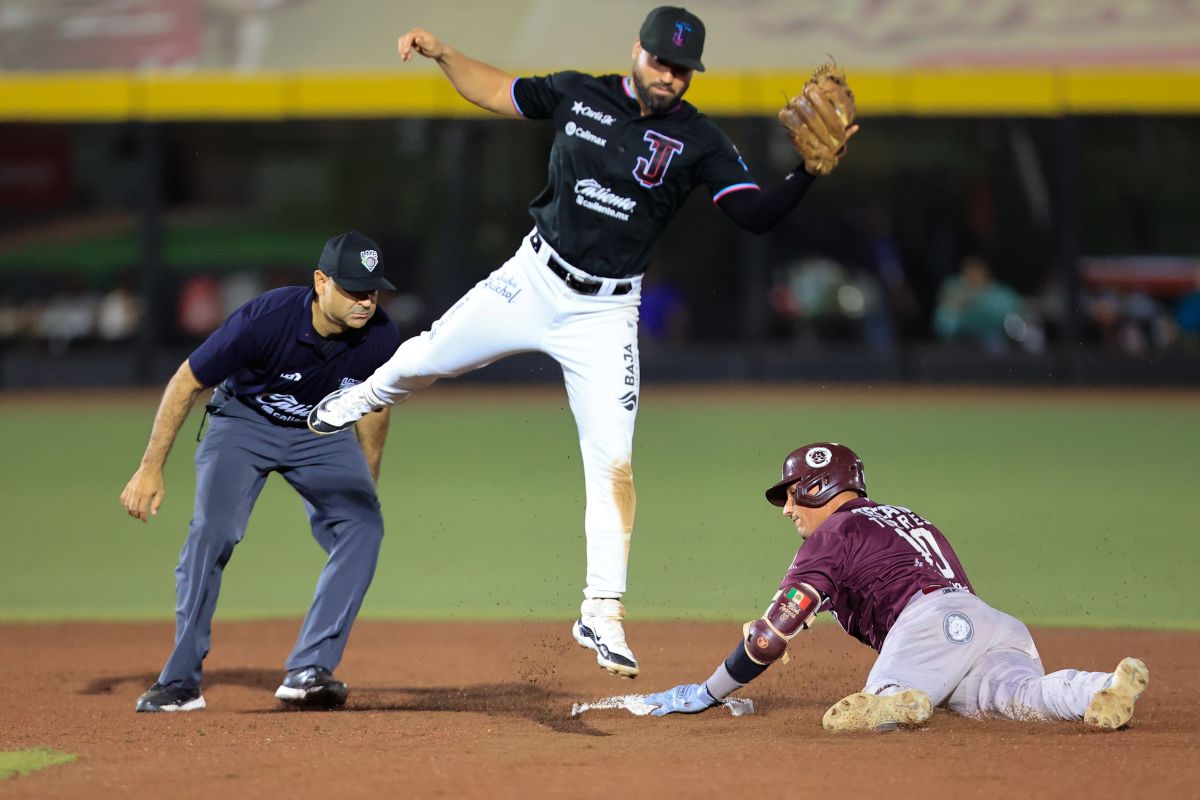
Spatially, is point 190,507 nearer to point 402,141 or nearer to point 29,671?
point 29,671

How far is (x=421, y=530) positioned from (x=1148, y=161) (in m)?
14.8

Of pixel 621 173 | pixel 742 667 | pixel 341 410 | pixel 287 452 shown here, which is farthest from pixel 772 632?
pixel 287 452

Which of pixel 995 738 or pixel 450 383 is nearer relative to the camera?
pixel 995 738

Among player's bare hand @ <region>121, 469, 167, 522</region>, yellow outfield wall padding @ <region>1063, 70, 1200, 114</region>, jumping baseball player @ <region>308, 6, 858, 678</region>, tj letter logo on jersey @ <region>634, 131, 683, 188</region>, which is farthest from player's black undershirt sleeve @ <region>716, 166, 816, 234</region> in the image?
yellow outfield wall padding @ <region>1063, 70, 1200, 114</region>

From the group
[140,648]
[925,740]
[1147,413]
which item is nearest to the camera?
[925,740]

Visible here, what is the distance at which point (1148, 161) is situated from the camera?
22250 millimetres

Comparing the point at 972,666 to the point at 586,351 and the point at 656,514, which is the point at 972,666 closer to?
the point at 586,351

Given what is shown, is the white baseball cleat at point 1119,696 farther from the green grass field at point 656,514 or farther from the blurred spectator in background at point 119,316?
the blurred spectator in background at point 119,316

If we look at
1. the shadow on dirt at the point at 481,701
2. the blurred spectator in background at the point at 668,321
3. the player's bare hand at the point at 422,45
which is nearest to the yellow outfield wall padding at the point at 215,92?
the blurred spectator in background at the point at 668,321

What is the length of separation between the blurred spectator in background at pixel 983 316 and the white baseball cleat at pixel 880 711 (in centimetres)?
1643

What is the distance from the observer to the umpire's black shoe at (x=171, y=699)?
255 inches

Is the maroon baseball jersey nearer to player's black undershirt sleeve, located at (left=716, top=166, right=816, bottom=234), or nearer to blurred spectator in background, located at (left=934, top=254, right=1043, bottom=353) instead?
player's black undershirt sleeve, located at (left=716, top=166, right=816, bottom=234)

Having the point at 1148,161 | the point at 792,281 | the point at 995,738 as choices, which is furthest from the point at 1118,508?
the point at 1148,161

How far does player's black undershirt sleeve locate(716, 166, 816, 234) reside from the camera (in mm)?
5641
